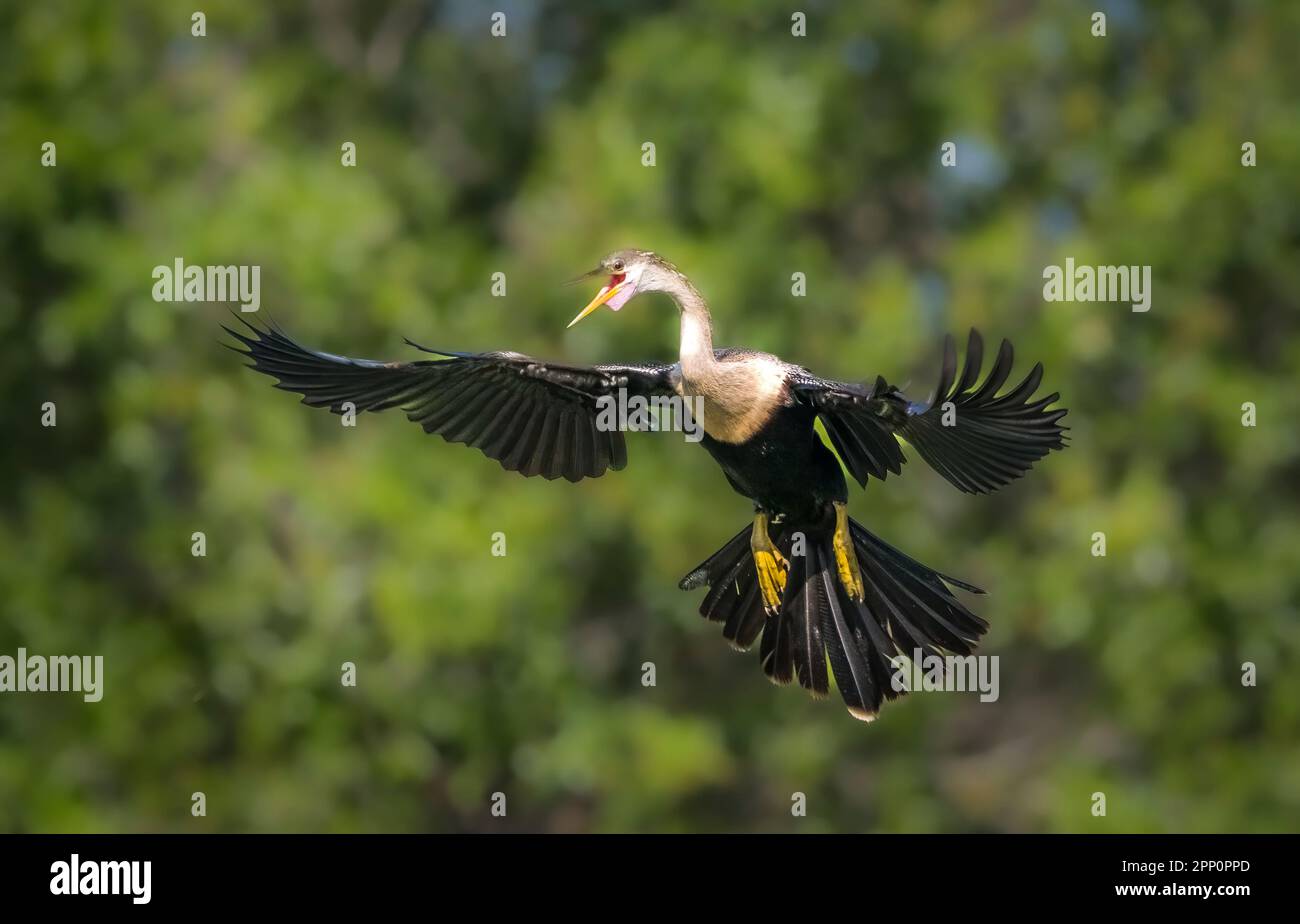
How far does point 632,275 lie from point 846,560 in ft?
4.27

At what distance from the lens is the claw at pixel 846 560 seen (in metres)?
7.74

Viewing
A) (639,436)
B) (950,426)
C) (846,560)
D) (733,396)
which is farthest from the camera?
(639,436)

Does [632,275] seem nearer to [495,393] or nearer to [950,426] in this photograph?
[495,393]

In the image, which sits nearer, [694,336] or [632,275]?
[694,336]

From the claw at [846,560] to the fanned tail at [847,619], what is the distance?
0.03m

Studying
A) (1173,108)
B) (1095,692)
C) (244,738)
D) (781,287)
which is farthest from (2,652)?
(1173,108)

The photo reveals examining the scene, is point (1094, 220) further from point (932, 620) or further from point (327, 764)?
point (932, 620)

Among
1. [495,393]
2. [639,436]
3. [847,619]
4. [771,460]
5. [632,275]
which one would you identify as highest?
[639,436]

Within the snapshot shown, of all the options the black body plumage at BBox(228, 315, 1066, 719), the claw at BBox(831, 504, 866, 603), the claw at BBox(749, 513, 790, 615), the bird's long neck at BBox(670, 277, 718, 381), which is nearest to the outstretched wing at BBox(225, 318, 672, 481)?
the black body plumage at BBox(228, 315, 1066, 719)

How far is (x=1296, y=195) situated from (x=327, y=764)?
9.74 metres

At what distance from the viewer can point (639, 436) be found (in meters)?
17.1

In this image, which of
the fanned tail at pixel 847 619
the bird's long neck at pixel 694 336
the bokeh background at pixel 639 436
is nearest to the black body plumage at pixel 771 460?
the fanned tail at pixel 847 619

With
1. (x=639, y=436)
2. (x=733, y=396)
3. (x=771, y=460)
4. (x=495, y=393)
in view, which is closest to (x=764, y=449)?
(x=771, y=460)

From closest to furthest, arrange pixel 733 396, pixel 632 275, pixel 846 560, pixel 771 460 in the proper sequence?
pixel 733 396, pixel 771 460, pixel 632 275, pixel 846 560
